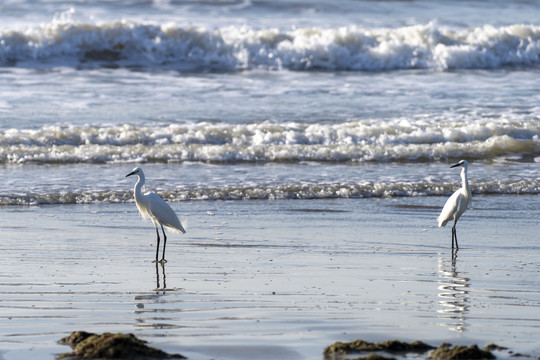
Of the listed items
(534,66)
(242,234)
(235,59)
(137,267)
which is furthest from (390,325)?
(534,66)

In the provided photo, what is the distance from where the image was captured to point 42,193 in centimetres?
968

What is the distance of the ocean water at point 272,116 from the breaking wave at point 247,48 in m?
0.05

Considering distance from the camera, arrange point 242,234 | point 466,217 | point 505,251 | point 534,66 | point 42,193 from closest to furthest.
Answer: point 505,251 → point 242,234 → point 466,217 → point 42,193 → point 534,66

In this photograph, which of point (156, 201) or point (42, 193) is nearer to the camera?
point (156, 201)

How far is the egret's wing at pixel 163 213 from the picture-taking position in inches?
300

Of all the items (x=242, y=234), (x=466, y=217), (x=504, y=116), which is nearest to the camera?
(x=242, y=234)

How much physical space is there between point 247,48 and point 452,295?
14942 millimetres

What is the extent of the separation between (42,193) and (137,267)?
11.0ft

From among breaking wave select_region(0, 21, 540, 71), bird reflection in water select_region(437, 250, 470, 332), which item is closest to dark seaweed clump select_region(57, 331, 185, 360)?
bird reflection in water select_region(437, 250, 470, 332)

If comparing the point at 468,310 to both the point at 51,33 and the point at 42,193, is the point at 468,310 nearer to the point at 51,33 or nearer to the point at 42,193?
the point at 42,193

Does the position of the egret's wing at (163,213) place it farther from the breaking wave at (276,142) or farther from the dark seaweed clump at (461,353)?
the breaking wave at (276,142)

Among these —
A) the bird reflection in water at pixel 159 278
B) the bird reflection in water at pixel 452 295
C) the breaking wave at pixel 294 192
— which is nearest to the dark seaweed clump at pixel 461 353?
the bird reflection in water at pixel 452 295

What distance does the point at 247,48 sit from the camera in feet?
66.1

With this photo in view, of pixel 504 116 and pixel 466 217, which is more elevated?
pixel 504 116
